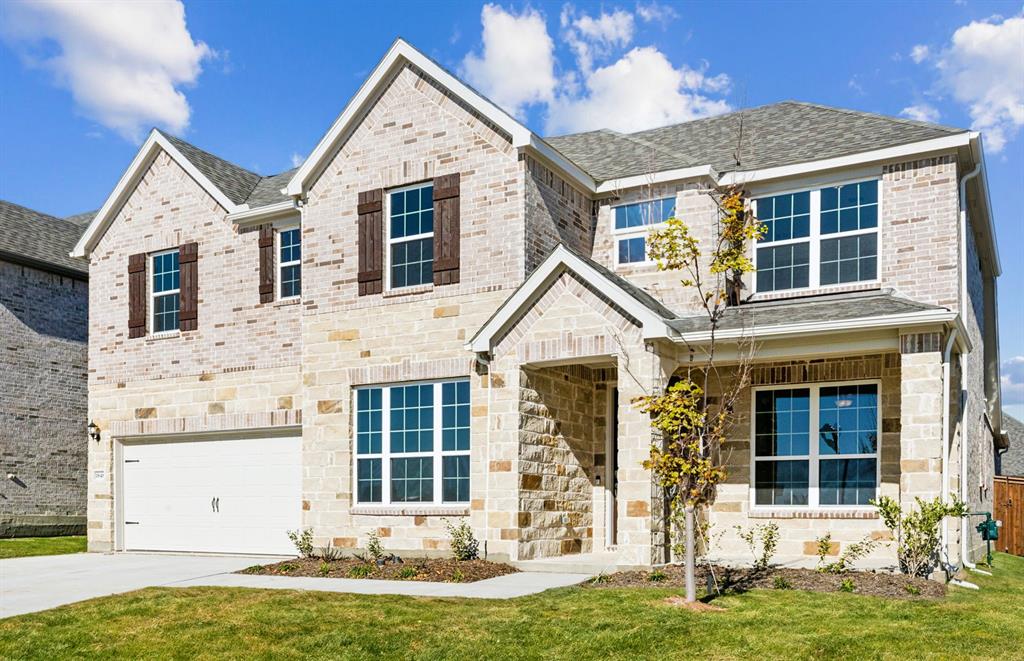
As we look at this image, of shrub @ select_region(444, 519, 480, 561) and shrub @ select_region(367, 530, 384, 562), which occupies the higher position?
shrub @ select_region(444, 519, 480, 561)

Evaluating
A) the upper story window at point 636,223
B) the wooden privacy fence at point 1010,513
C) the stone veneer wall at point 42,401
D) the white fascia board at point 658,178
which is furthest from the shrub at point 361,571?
the wooden privacy fence at point 1010,513

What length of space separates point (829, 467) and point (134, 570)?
11042 mm

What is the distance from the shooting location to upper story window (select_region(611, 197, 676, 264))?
17266 mm

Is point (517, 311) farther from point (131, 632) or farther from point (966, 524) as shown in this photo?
point (966, 524)

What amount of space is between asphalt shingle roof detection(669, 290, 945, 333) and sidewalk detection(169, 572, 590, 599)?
13.5ft

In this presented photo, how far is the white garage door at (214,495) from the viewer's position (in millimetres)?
18422

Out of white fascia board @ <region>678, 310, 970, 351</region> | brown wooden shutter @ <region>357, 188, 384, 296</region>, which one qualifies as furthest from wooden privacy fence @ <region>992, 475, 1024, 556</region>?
brown wooden shutter @ <region>357, 188, 384, 296</region>

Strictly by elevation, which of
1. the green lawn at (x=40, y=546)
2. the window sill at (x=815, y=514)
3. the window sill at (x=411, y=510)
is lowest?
the green lawn at (x=40, y=546)

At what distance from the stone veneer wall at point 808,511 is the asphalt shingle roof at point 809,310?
89 cm

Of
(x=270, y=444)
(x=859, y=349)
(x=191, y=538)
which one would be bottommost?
(x=191, y=538)

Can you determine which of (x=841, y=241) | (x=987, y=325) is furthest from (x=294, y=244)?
(x=987, y=325)

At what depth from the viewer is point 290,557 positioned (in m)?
17.8

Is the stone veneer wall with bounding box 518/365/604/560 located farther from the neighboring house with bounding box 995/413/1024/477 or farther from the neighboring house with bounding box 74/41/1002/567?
the neighboring house with bounding box 995/413/1024/477

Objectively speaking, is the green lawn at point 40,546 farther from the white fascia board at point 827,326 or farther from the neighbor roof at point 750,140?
the white fascia board at point 827,326
